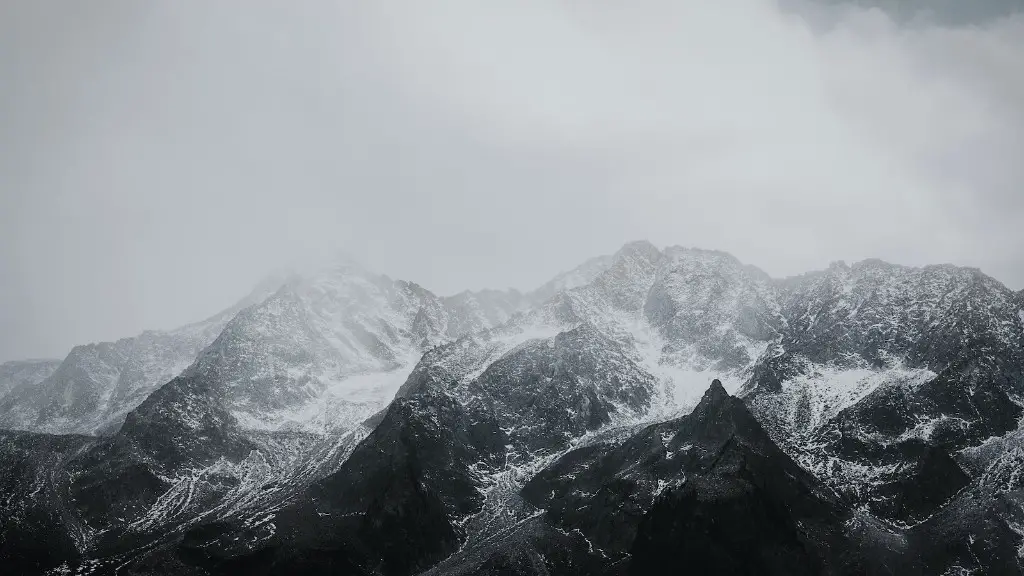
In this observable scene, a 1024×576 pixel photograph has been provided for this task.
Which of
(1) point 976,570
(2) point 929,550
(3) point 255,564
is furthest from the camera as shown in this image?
(3) point 255,564

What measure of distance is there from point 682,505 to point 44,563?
681ft

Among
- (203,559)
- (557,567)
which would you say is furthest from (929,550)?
(203,559)

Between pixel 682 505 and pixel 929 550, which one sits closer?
pixel 929 550

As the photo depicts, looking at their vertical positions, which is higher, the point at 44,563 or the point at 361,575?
the point at 44,563

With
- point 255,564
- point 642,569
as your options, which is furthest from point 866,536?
point 255,564

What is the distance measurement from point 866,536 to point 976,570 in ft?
93.1

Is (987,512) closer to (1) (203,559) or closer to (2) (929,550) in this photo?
(2) (929,550)

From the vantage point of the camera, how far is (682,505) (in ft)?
655

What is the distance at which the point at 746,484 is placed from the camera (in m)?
200

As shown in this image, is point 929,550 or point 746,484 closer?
point 929,550

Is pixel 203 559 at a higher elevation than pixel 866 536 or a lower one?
higher

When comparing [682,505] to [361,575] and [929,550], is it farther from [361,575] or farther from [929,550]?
[361,575]

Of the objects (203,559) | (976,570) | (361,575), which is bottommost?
(976,570)

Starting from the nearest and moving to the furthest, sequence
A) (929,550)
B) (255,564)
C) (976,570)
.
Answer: (976,570) → (929,550) → (255,564)
